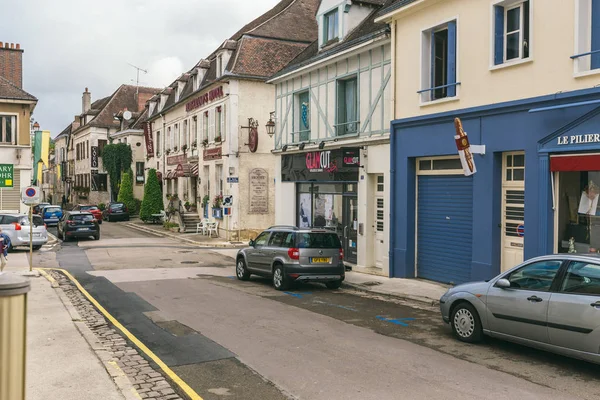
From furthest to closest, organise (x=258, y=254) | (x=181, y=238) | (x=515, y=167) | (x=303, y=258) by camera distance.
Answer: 1. (x=181, y=238)
2. (x=258, y=254)
3. (x=303, y=258)
4. (x=515, y=167)

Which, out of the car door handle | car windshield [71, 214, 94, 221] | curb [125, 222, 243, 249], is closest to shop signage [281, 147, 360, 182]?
curb [125, 222, 243, 249]

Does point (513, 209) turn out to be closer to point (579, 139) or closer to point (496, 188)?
point (496, 188)

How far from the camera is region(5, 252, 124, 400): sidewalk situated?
634 centimetres

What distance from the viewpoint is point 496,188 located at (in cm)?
1344

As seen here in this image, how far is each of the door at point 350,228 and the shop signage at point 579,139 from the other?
8.22 m

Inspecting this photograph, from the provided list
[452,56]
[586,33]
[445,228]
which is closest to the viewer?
[586,33]

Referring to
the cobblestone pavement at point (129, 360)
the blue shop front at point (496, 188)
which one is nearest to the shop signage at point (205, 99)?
the blue shop front at point (496, 188)

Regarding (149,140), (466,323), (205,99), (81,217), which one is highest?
(205,99)

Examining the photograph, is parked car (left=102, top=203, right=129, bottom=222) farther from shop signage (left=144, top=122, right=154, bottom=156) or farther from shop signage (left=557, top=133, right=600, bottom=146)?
shop signage (left=557, top=133, right=600, bottom=146)

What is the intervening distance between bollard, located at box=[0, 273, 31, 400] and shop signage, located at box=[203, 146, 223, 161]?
1105 inches

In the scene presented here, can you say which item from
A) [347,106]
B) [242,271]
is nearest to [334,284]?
[242,271]

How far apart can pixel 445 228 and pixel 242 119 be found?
17090mm

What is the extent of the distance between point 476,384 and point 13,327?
533 centimetres

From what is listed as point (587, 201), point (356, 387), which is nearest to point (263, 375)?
point (356, 387)
